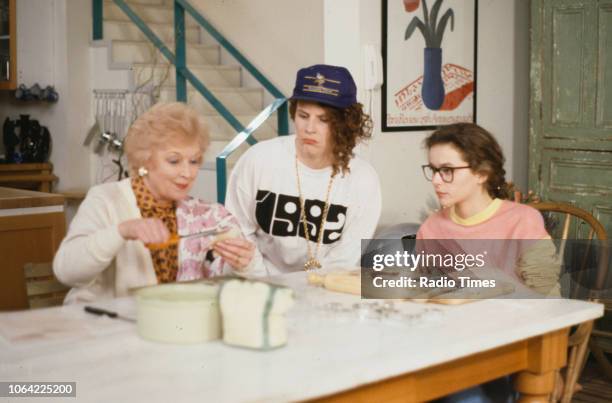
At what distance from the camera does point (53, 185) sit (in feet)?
18.2

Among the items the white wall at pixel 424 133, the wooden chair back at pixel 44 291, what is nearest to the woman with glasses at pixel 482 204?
the wooden chair back at pixel 44 291

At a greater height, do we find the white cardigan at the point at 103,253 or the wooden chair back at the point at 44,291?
the white cardigan at the point at 103,253

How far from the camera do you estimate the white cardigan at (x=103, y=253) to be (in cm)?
177

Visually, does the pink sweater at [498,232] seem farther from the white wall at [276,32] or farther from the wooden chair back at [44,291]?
the white wall at [276,32]

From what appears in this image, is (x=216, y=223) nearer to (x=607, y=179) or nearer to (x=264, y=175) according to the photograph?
(x=264, y=175)

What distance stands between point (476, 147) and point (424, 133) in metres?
1.53

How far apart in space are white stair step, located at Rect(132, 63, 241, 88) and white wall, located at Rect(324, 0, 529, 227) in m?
2.12

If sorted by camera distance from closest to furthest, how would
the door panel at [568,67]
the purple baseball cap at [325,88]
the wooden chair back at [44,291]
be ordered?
the wooden chair back at [44,291], the purple baseball cap at [325,88], the door panel at [568,67]

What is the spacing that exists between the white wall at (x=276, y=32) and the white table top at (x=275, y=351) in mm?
3718

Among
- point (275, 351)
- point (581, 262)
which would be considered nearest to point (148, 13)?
point (581, 262)

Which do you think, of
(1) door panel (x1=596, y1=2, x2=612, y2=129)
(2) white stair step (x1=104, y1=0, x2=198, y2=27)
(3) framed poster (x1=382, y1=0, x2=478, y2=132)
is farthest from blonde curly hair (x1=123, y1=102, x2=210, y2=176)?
(2) white stair step (x1=104, y1=0, x2=198, y2=27)

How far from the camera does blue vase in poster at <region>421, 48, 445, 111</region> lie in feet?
13.0

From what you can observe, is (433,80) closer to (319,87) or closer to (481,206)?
(319,87)

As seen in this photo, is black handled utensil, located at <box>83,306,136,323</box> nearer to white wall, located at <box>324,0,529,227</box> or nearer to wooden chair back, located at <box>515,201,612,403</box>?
wooden chair back, located at <box>515,201,612,403</box>
